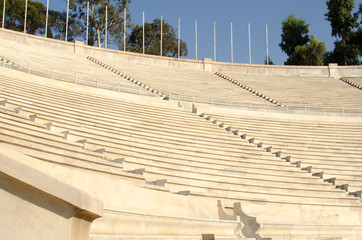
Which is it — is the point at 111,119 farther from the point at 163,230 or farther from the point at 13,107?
the point at 163,230

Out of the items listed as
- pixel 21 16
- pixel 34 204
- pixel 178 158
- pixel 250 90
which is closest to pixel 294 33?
pixel 250 90

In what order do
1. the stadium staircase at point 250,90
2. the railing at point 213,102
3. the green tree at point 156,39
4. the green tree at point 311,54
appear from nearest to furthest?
the railing at point 213,102, the stadium staircase at point 250,90, the green tree at point 311,54, the green tree at point 156,39

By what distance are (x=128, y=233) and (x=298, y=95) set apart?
19976 mm

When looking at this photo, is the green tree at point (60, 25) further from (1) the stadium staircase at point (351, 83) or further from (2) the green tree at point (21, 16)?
(1) the stadium staircase at point (351, 83)

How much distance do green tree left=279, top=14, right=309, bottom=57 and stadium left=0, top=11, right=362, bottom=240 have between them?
57.4 ft

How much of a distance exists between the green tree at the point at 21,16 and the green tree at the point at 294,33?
817 inches

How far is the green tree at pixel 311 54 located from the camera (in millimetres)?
38344

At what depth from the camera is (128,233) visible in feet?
16.8

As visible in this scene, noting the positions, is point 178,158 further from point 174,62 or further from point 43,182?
point 174,62

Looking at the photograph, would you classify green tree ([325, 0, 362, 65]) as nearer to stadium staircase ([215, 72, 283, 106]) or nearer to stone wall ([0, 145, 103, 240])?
stadium staircase ([215, 72, 283, 106])

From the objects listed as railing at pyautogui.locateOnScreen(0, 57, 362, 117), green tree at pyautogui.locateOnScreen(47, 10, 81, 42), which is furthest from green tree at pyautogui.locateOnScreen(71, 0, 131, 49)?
railing at pyautogui.locateOnScreen(0, 57, 362, 117)

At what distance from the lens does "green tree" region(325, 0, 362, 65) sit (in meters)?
38.3

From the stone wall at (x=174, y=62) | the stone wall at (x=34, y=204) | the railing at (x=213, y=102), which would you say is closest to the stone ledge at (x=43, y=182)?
the stone wall at (x=34, y=204)

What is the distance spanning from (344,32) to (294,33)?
162 inches
